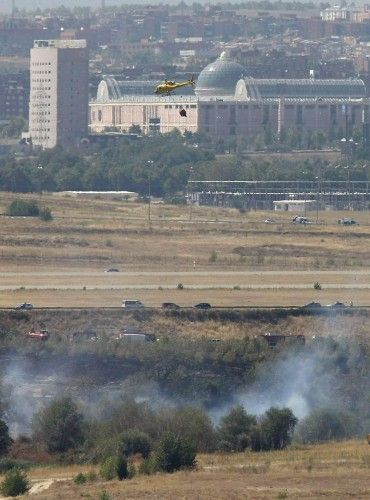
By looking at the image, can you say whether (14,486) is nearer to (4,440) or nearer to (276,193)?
(4,440)

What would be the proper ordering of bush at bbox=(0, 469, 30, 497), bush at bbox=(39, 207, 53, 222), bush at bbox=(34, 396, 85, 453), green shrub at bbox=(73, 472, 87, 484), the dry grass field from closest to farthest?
bush at bbox=(0, 469, 30, 497) → green shrub at bbox=(73, 472, 87, 484) → bush at bbox=(34, 396, 85, 453) → the dry grass field → bush at bbox=(39, 207, 53, 222)

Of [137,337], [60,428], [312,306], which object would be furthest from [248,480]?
[312,306]

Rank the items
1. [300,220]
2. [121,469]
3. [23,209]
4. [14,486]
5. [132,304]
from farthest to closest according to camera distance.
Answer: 1. [300,220]
2. [23,209]
3. [132,304]
4. [121,469]
5. [14,486]

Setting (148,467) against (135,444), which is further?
(135,444)

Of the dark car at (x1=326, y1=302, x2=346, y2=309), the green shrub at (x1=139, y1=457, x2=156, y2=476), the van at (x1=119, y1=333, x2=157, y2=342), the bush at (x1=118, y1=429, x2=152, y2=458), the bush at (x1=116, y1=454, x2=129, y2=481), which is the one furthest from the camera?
the dark car at (x1=326, y1=302, x2=346, y2=309)

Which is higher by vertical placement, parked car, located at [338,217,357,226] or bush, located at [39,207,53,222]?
bush, located at [39,207,53,222]

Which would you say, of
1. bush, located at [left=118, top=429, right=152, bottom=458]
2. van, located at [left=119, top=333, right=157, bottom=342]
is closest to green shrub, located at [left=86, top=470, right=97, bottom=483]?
bush, located at [left=118, top=429, right=152, bottom=458]

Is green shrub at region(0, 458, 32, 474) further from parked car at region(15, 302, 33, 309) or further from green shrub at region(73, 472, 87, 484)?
parked car at region(15, 302, 33, 309)

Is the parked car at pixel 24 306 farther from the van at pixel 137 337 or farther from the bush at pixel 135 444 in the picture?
the bush at pixel 135 444
